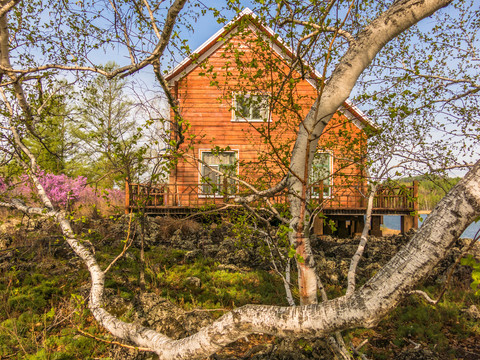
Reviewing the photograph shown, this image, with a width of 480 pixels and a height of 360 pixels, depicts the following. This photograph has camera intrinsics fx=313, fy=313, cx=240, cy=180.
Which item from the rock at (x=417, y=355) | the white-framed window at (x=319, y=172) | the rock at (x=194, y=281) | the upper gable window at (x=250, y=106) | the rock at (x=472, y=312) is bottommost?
the rock at (x=472, y=312)

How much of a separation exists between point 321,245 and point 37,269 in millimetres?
8424

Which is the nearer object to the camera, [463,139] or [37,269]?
[463,139]

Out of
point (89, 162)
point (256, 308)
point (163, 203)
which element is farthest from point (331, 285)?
point (89, 162)

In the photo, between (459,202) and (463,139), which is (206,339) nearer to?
(459,202)

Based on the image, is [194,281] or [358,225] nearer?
[194,281]

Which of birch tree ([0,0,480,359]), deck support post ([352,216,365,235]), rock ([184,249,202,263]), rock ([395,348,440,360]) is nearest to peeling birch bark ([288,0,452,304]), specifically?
birch tree ([0,0,480,359])

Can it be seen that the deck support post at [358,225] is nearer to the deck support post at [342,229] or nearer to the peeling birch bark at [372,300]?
the deck support post at [342,229]

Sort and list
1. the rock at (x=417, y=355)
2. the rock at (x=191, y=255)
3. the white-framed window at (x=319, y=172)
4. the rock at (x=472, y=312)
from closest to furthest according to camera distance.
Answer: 1. the white-framed window at (x=319, y=172)
2. the rock at (x=417, y=355)
3. the rock at (x=472, y=312)
4. the rock at (x=191, y=255)

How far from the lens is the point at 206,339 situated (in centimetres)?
266

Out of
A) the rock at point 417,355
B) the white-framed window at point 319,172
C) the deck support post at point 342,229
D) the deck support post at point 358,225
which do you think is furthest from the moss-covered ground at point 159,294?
the deck support post at point 342,229

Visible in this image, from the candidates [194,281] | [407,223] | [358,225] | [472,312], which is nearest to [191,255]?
[194,281]

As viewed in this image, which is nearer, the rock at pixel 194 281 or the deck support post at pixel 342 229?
the rock at pixel 194 281

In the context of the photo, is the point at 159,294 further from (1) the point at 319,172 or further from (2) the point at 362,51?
(2) the point at 362,51

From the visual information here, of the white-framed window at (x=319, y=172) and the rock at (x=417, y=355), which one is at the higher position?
the white-framed window at (x=319, y=172)
